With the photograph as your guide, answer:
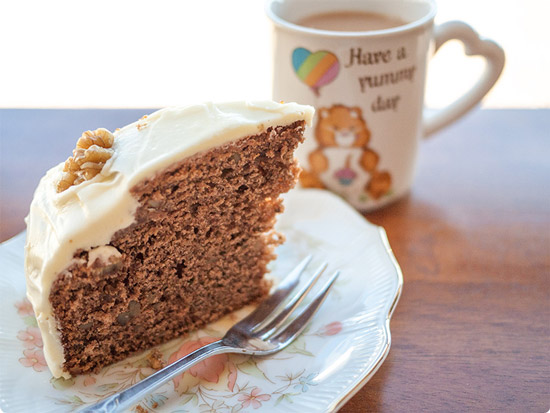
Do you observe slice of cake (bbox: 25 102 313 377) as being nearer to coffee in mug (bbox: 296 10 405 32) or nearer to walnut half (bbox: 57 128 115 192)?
walnut half (bbox: 57 128 115 192)

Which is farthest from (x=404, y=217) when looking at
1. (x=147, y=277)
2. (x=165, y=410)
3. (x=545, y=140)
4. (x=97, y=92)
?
(x=97, y=92)

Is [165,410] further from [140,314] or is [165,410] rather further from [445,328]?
[445,328]

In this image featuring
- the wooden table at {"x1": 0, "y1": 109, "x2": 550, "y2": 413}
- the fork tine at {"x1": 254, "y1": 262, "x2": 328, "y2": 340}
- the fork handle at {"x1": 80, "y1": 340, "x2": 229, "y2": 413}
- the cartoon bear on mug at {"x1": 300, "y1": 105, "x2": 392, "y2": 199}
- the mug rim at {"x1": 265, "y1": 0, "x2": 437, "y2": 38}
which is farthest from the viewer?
the cartoon bear on mug at {"x1": 300, "y1": 105, "x2": 392, "y2": 199}

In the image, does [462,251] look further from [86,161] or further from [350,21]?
[86,161]

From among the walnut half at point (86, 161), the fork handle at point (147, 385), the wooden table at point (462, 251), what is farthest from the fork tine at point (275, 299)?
the walnut half at point (86, 161)

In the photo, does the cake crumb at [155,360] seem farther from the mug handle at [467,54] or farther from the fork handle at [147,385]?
the mug handle at [467,54]

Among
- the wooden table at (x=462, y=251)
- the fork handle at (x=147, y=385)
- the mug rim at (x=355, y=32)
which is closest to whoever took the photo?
the fork handle at (x=147, y=385)

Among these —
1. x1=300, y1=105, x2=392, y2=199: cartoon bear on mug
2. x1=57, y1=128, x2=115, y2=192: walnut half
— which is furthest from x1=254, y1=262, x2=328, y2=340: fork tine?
x1=57, y1=128, x2=115, y2=192: walnut half
